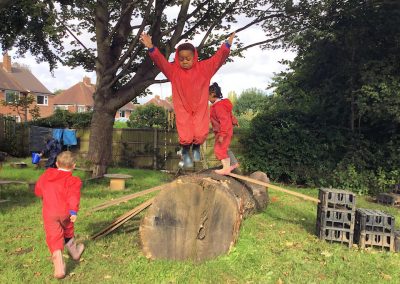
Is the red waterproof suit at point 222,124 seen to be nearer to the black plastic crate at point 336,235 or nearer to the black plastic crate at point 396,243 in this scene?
the black plastic crate at point 336,235

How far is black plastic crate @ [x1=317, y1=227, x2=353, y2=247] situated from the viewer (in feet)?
20.4

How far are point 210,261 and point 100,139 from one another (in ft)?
30.4

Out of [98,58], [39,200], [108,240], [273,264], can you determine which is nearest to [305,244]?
[273,264]

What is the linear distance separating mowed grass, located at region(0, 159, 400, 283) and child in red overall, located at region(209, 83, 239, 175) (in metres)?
1.36

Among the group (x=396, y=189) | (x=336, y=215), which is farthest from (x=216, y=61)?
(x=396, y=189)

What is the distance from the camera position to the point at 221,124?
20.4 ft

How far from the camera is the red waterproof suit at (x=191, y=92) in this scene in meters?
5.40

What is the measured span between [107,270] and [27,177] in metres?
9.02

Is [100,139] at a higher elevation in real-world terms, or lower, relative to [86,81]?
lower

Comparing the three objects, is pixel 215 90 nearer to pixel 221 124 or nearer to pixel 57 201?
pixel 221 124

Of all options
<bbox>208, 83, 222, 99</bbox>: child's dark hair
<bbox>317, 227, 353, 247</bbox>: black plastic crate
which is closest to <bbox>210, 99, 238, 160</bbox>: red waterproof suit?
<bbox>208, 83, 222, 99</bbox>: child's dark hair

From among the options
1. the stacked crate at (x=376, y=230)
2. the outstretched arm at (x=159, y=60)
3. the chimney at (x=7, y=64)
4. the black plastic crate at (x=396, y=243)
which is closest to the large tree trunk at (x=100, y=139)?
the outstretched arm at (x=159, y=60)

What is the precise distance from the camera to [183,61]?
5367mm

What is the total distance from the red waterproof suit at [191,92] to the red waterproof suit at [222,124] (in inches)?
28.8
